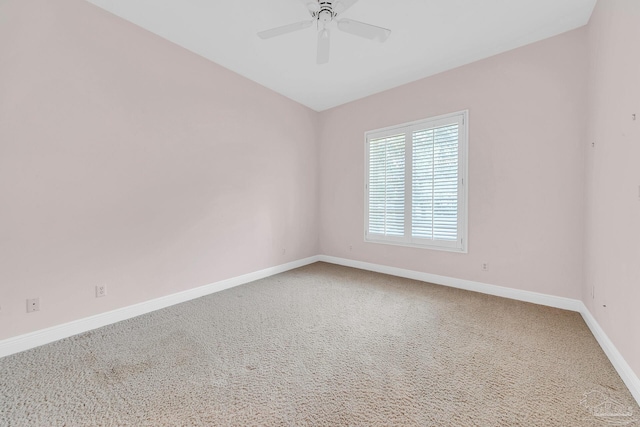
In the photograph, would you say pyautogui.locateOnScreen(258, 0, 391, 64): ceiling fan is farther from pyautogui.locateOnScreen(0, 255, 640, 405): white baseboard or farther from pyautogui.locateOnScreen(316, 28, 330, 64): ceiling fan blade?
pyautogui.locateOnScreen(0, 255, 640, 405): white baseboard

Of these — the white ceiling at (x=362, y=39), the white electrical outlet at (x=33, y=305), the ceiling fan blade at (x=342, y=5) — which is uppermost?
the white ceiling at (x=362, y=39)

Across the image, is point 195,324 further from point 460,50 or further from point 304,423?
point 460,50

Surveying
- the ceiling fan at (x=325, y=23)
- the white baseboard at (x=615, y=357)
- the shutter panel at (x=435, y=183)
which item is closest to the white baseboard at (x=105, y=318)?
the shutter panel at (x=435, y=183)

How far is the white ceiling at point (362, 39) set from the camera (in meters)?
2.24

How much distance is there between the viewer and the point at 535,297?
278 cm

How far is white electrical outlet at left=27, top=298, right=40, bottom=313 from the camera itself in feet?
6.53

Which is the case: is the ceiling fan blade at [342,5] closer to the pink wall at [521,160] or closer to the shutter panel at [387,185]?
the pink wall at [521,160]

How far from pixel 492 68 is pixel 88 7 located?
4.19m

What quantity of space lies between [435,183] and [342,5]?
7.60 feet

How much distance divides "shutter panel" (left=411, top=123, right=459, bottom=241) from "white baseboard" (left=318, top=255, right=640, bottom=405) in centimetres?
59

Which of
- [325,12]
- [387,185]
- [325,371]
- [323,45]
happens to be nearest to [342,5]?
[325,12]

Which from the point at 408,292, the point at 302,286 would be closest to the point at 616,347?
the point at 408,292

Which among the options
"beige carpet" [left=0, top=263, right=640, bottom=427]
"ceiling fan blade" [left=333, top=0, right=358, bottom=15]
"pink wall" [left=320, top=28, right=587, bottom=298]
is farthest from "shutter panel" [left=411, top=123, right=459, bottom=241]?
"ceiling fan blade" [left=333, top=0, right=358, bottom=15]

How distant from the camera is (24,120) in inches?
77.4
